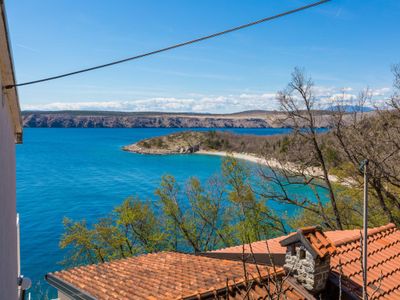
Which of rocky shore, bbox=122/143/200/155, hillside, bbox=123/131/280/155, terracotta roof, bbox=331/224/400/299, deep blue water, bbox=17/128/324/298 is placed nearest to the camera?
terracotta roof, bbox=331/224/400/299

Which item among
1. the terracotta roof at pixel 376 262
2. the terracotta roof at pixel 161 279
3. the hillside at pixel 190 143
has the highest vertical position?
the terracotta roof at pixel 376 262

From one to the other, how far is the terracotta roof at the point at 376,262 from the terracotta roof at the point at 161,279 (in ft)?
4.42

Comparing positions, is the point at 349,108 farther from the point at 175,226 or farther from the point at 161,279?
the point at 175,226

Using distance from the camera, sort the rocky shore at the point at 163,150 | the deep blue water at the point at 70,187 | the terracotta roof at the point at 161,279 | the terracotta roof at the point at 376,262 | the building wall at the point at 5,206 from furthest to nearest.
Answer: the rocky shore at the point at 163,150, the deep blue water at the point at 70,187, the terracotta roof at the point at 376,262, the terracotta roof at the point at 161,279, the building wall at the point at 5,206

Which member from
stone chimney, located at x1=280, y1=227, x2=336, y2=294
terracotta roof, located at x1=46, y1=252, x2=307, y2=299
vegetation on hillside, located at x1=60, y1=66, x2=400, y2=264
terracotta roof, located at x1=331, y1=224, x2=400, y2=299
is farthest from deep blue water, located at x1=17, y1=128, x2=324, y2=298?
stone chimney, located at x1=280, y1=227, x2=336, y2=294

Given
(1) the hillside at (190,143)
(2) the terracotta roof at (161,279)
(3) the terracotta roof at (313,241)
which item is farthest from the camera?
(1) the hillside at (190,143)

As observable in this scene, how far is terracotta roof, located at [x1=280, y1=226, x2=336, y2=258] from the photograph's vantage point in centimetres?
709

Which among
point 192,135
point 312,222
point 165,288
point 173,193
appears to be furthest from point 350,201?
point 192,135

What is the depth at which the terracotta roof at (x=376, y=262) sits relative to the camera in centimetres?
755

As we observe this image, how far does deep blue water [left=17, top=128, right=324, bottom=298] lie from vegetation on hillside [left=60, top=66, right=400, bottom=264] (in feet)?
10.5

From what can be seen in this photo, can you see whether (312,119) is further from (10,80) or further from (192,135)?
(192,135)

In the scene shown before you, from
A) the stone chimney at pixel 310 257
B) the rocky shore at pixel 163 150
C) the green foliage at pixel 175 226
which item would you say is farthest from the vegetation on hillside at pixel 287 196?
the rocky shore at pixel 163 150

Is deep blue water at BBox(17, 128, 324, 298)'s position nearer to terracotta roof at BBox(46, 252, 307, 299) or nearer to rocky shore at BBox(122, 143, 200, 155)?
rocky shore at BBox(122, 143, 200, 155)

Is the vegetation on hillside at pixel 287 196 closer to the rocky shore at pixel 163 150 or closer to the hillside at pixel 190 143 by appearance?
the rocky shore at pixel 163 150
